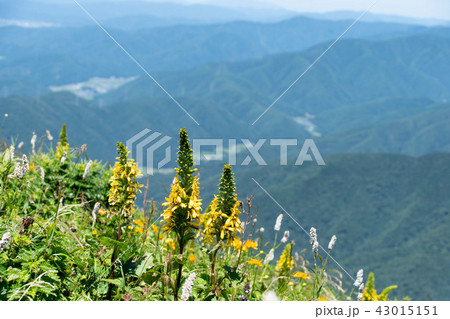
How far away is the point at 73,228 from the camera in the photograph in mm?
5434

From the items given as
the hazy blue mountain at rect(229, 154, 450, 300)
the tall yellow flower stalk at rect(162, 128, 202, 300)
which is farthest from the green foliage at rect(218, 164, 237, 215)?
the hazy blue mountain at rect(229, 154, 450, 300)

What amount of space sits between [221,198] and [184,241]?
58 cm

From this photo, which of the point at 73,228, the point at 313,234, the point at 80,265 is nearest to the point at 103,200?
the point at 73,228

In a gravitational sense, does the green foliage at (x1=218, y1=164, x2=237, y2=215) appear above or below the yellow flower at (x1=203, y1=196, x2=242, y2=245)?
above

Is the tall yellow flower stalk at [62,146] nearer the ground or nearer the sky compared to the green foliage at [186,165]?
nearer the sky

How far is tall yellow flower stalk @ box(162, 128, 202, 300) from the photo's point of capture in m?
4.00

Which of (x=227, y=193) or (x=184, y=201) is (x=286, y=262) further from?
(x=184, y=201)

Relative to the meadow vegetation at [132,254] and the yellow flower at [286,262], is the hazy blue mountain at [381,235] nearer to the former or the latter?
the yellow flower at [286,262]

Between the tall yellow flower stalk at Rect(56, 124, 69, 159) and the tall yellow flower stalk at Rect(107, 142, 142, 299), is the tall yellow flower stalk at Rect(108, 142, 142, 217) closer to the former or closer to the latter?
the tall yellow flower stalk at Rect(107, 142, 142, 299)

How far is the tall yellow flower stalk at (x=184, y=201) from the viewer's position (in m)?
4.00

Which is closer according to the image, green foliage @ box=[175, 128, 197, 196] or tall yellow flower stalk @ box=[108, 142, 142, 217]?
green foliage @ box=[175, 128, 197, 196]

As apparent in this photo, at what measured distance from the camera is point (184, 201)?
4.06m

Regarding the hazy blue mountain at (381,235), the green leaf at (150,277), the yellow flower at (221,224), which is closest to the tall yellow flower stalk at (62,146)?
the green leaf at (150,277)
